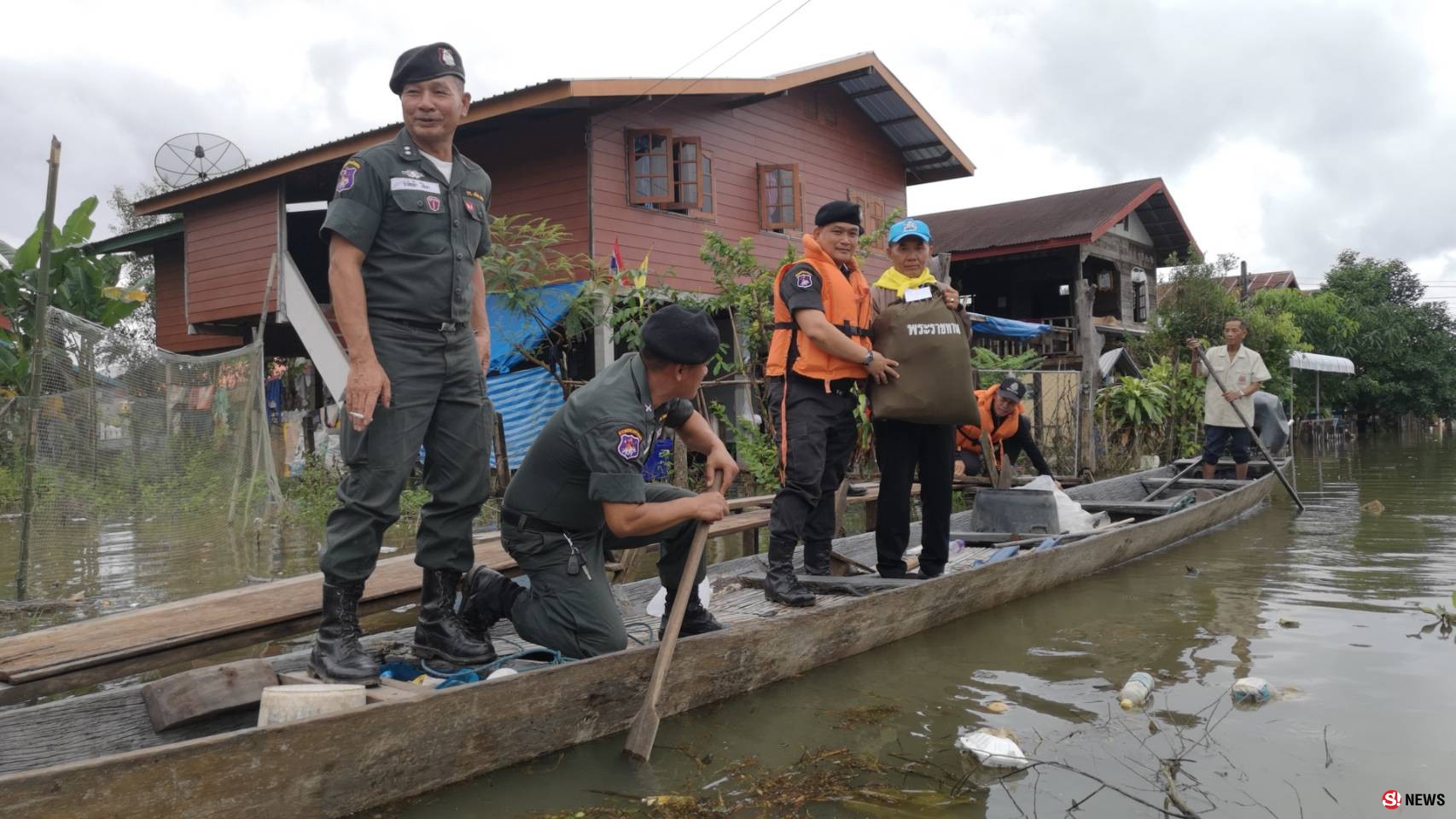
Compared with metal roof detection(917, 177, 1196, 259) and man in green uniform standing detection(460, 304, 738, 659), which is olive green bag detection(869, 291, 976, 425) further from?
metal roof detection(917, 177, 1196, 259)

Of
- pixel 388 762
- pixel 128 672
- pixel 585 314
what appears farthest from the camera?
pixel 585 314

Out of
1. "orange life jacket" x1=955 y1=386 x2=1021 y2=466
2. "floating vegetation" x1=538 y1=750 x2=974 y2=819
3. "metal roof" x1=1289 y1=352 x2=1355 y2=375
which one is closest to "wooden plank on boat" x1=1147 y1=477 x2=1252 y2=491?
"orange life jacket" x1=955 y1=386 x2=1021 y2=466

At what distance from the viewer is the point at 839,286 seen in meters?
4.66

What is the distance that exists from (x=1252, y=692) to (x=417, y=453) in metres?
3.18

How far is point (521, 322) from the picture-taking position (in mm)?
11398

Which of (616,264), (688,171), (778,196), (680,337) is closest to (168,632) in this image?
(680,337)

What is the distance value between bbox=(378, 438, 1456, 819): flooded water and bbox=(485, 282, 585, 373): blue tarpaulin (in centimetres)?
664

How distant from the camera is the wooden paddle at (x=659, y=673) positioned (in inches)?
128

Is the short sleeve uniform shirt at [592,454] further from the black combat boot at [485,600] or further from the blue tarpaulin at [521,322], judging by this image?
the blue tarpaulin at [521,322]

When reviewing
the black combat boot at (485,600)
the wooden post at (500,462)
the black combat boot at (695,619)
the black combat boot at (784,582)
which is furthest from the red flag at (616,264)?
the black combat boot at (485,600)

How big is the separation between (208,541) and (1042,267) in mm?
20151

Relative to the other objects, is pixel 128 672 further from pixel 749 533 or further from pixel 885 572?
pixel 749 533

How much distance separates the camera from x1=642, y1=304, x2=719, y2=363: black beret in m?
3.32

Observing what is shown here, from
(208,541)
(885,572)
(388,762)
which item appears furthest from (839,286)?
(208,541)
